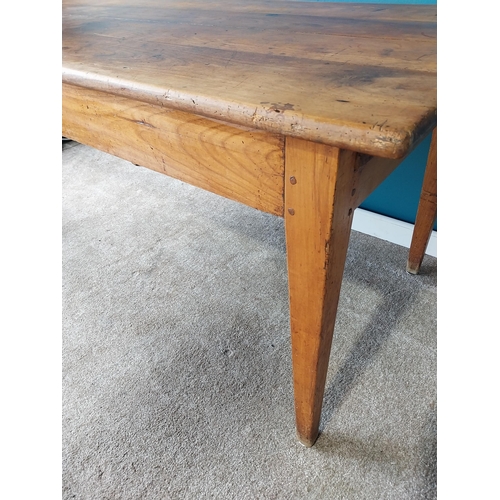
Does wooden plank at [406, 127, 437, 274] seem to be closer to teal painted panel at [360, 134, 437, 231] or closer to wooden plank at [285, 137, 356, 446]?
teal painted panel at [360, 134, 437, 231]

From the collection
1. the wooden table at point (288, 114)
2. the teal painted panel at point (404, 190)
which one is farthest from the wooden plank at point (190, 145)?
the teal painted panel at point (404, 190)

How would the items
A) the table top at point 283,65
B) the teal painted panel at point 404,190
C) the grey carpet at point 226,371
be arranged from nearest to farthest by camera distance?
the table top at point 283,65
the grey carpet at point 226,371
the teal painted panel at point 404,190

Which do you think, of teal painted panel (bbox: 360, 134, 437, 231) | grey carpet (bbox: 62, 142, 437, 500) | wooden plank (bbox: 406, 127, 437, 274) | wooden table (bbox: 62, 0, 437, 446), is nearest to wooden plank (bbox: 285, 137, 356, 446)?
wooden table (bbox: 62, 0, 437, 446)

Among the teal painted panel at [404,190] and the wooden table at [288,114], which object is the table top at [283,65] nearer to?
the wooden table at [288,114]

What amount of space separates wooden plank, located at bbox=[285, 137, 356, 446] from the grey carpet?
18 centimetres

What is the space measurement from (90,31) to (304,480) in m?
0.85

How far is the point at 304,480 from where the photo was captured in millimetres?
663

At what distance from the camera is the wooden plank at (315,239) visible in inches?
15.6

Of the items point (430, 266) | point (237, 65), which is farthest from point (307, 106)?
point (430, 266)

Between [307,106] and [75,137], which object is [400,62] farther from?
[75,137]

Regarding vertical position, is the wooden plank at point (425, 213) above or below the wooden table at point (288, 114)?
below

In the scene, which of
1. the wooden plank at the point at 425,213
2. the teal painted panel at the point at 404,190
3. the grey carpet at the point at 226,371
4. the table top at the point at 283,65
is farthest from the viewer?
the teal painted panel at the point at 404,190

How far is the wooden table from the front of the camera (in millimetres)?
380

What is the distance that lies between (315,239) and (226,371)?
49 cm
